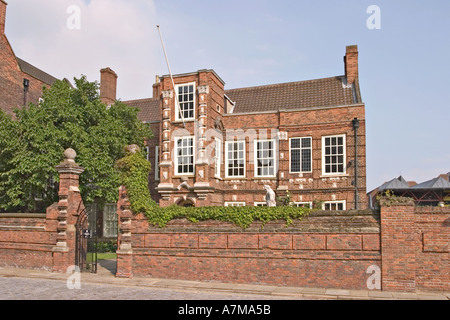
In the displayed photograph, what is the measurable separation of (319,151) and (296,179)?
6.98 feet

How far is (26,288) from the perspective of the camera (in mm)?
13000

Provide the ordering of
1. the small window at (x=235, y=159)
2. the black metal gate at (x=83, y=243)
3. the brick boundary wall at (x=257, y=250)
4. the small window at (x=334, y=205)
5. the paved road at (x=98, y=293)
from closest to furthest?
the paved road at (x=98, y=293) < the brick boundary wall at (x=257, y=250) < the black metal gate at (x=83, y=243) < the small window at (x=334, y=205) < the small window at (x=235, y=159)

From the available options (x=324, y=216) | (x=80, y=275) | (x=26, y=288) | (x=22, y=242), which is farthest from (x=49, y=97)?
(x=324, y=216)

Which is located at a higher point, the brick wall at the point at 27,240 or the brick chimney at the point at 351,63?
the brick chimney at the point at 351,63

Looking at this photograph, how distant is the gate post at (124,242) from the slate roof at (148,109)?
18.2 meters

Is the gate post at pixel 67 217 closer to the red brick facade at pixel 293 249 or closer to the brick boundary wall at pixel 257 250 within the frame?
the red brick facade at pixel 293 249

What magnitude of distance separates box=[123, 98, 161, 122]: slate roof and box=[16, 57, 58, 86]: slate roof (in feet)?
24.7

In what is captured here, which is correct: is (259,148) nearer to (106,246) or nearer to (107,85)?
(106,246)

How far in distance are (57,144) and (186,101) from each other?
325 inches

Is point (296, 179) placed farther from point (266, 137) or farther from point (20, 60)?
point (20, 60)

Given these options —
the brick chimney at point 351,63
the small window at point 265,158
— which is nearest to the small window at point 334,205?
the small window at point 265,158

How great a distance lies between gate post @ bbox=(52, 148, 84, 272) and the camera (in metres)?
16.3

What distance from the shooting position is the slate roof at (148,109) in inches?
1323

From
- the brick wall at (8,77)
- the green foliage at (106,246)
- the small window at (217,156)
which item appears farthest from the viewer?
the brick wall at (8,77)
